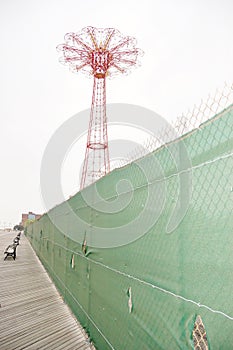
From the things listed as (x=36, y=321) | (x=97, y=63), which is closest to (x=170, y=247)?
(x=36, y=321)

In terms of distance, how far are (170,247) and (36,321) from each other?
3.79 m

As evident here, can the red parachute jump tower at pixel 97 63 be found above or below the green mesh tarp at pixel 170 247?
above

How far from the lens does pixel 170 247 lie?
201cm

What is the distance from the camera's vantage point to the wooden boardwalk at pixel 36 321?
395 centimetres

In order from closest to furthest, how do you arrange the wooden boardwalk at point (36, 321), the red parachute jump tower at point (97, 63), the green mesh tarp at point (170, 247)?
the green mesh tarp at point (170, 247), the wooden boardwalk at point (36, 321), the red parachute jump tower at point (97, 63)

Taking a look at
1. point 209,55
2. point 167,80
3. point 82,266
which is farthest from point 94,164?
point 82,266

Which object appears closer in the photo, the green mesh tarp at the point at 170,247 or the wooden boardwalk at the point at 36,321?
the green mesh tarp at the point at 170,247

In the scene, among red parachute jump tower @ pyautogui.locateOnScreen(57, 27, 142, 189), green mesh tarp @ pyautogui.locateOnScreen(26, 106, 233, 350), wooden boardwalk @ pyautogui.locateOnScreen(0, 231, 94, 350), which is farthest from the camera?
red parachute jump tower @ pyautogui.locateOnScreen(57, 27, 142, 189)

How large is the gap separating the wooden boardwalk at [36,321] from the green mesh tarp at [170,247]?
70cm

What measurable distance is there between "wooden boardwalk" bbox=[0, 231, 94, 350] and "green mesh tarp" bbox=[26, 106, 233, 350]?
0.70m

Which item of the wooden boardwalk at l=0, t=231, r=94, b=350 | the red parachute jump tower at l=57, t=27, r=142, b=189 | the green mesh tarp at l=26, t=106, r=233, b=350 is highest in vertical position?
the red parachute jump tower at l=57, t=27, r=142, b=189

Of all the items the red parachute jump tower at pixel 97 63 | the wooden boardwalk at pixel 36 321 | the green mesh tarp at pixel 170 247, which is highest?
the red parachute jump tower at pixel 97 63

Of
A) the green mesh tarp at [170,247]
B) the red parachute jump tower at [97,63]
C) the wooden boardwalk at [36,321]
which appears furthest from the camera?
the red parachute jump tower at [97,63]

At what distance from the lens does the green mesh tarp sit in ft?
5.01
